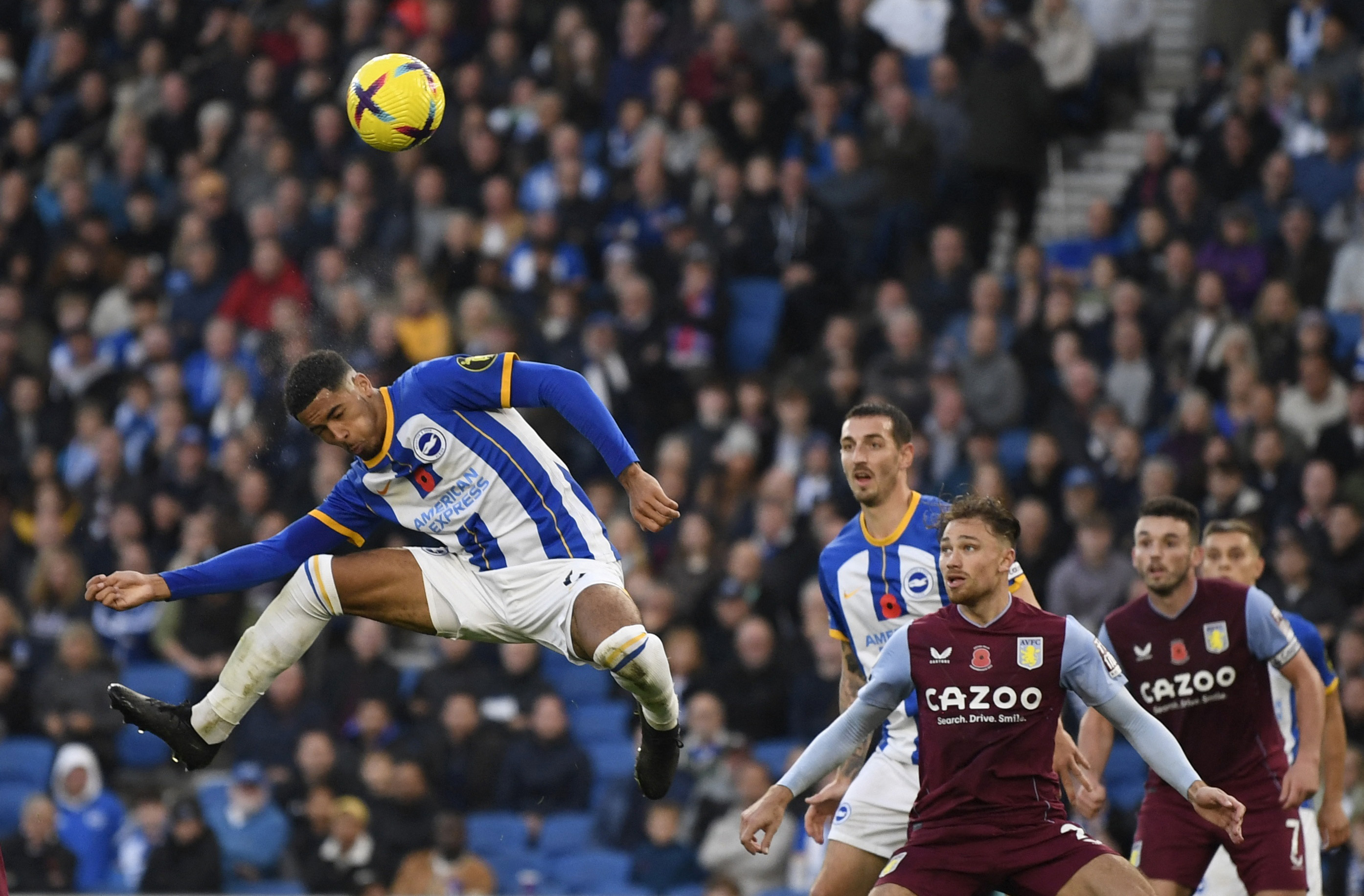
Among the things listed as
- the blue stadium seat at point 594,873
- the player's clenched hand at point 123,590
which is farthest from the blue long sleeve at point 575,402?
the blue stadium seat at point 594,873

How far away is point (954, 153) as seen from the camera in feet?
48.0

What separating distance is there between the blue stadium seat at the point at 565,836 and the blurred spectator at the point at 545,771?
132 mm

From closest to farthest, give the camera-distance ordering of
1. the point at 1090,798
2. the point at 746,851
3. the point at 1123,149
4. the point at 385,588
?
the point at 1090,798 < the point at 385,588 < the point at 746,851 < the point at 1123,149

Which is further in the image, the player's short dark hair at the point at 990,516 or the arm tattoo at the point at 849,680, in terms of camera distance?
the arm tattoo at the point at 849,680

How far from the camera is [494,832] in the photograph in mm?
11961

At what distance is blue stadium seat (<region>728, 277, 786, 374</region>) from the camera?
1407cm

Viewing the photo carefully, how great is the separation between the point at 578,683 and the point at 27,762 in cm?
371

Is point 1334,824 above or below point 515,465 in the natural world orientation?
below

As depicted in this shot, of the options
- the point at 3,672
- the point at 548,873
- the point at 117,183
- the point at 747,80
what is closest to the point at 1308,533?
the point at 548,873

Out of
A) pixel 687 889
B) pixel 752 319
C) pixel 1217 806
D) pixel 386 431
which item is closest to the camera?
pixel 1217 806

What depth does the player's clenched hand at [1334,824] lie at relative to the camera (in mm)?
7777

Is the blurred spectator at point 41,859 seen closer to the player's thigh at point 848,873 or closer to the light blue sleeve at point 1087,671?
the player's thigh at point 848,873

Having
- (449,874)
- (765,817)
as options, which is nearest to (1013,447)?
(449,874)

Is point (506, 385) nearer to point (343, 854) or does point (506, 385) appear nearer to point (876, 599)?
point (876, 599)
